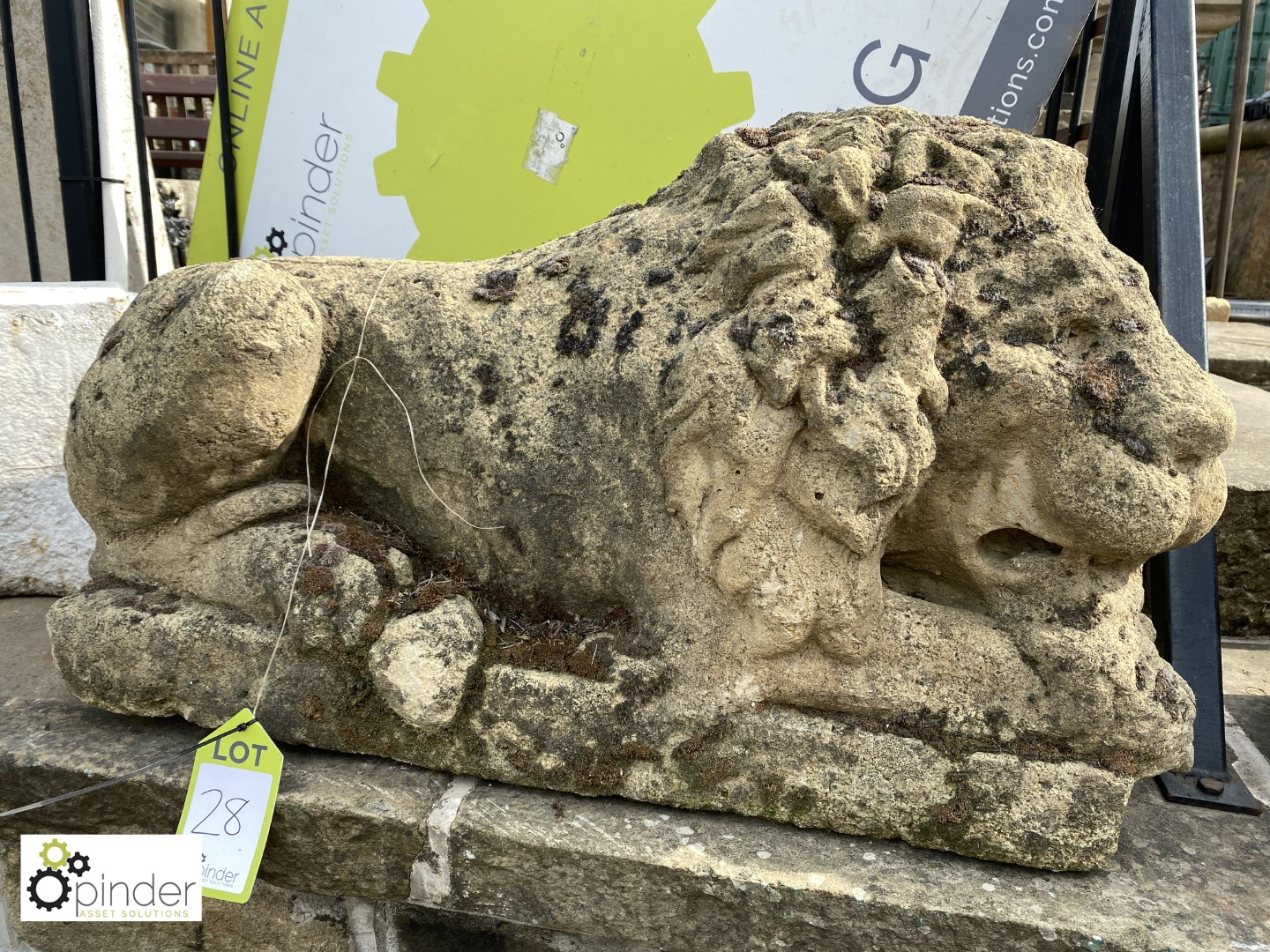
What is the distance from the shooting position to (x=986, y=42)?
2.95m

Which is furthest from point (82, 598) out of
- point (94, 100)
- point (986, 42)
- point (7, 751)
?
point (986, 42)

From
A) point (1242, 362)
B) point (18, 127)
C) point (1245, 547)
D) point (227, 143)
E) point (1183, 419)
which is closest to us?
point (1183, 419)

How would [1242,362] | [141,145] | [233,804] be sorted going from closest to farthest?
[233,804], [141,145], [1242,362]

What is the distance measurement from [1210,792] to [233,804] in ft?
5.91

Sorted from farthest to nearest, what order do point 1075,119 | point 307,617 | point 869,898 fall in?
point 1075,119
point 307,617
point 869,898

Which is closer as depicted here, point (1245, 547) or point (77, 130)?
point (1245, 547)

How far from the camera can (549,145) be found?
3242 mm

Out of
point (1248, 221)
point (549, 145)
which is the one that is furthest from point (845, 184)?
point (1248, 221)

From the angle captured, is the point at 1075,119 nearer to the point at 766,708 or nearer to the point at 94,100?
the point at 766,708

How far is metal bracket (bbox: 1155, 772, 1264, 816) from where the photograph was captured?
171 centimetres

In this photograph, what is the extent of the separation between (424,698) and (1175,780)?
4.68 feet

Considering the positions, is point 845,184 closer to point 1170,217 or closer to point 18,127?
point 1170,217
